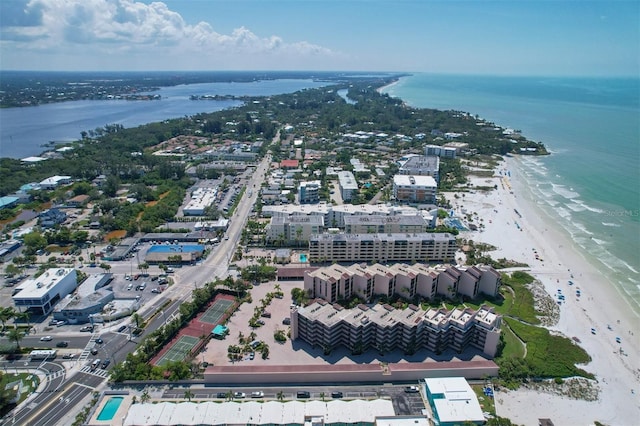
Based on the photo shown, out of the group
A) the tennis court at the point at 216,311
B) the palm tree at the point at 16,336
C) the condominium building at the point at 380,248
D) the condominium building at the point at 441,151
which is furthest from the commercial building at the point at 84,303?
the condominium building at the point at 441,151

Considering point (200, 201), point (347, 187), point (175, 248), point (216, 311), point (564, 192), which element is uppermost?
point (347, 187)

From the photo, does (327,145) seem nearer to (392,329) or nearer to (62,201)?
(62,201)

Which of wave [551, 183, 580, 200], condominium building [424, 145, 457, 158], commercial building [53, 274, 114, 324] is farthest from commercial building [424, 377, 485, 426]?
condominium building [424, 145, 457, 158]

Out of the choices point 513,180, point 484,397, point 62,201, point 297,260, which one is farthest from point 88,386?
point 513,180

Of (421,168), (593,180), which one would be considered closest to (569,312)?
(421,168)

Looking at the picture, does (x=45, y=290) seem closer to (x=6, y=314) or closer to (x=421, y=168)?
(x=6, y=314)

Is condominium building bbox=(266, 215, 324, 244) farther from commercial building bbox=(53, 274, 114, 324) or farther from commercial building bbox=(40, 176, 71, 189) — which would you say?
commercial building bbox=(40, 176, 71, 189)
